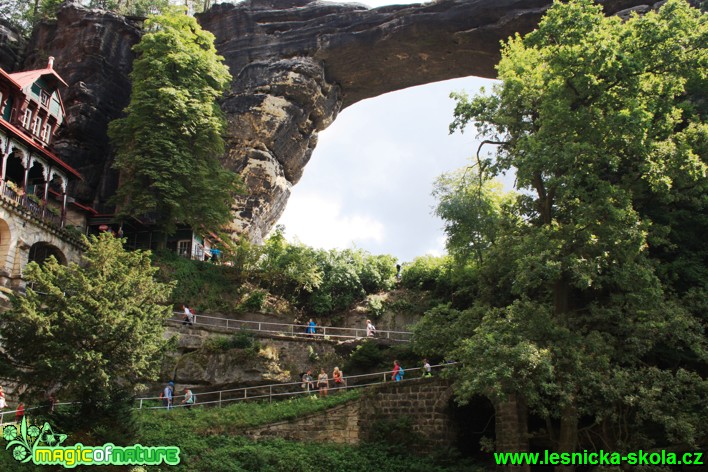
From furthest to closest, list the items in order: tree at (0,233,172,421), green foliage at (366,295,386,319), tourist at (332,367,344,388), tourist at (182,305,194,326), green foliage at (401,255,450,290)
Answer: green foliage at (401,255,450,290) → green foliage at (366,295,386,319) → tourist at (182,305,194,326) → tourist at (332,367,344,388) → tree at (0,233,172,421)

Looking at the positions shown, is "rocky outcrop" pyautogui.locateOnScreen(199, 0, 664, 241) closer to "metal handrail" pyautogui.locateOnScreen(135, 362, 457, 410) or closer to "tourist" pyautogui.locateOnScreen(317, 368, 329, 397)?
"metal handrail" pyautogui.locateOnScreen(135, 362, 457, 410)

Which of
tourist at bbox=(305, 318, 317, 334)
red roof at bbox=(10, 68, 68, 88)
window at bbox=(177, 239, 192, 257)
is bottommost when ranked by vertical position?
tourist at bbox=(305, 318, 317, 334)

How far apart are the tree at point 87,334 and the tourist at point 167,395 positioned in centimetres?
419

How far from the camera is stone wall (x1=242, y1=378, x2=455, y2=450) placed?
20.7 metres

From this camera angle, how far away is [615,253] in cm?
1795

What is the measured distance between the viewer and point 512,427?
1919cm

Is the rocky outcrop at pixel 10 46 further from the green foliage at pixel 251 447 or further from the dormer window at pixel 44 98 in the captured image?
the green foliage at pixel 251 447

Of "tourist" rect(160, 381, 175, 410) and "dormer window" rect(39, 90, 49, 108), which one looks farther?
"dormer window" rect(39, 90, 49, 108)

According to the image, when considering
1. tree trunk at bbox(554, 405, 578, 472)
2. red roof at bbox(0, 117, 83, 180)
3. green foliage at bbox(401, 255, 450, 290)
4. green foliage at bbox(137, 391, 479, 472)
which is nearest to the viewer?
tree trunk at bbox(554, 405, 578, 472)

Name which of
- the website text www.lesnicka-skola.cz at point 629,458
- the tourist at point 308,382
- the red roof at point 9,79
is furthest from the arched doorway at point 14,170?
the website text www.lesnicka-skola.cz at point 629,458

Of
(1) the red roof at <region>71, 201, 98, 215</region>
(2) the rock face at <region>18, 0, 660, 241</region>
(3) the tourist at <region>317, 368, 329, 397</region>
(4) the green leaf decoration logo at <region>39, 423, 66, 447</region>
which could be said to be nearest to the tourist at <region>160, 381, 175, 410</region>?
(3) the tourist at <region>317, 368, 329, 397</region>

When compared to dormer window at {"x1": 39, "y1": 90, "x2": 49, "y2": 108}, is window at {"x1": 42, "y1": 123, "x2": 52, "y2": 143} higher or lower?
lower

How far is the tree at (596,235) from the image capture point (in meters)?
16.4

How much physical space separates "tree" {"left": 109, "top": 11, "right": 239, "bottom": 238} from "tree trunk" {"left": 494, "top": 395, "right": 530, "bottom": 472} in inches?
671
